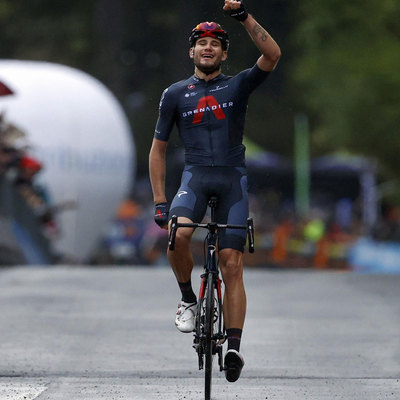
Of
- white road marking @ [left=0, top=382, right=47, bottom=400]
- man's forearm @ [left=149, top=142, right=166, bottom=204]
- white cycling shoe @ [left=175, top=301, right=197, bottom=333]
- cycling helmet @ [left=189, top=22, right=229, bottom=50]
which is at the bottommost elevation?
white road marking @ [left=0, top=382, right=47, bottom=400]

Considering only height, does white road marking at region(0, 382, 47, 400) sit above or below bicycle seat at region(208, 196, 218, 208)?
below

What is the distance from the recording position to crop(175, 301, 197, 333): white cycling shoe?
8.25m

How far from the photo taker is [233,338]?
26.0ft

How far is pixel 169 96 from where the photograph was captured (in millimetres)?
8297

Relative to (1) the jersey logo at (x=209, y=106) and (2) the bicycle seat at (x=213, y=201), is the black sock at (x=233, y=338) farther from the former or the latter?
(1) the jersey logo at (x=209, y=106)

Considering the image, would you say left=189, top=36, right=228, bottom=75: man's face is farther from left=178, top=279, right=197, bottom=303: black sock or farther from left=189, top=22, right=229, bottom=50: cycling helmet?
left=178, top=279, right=197, bottom=303: black sock

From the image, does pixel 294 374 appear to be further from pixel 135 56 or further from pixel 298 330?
pixel 135 56

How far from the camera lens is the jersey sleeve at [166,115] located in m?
8.30

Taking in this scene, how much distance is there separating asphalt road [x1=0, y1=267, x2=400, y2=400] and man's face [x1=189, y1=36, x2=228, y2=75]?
1943mm

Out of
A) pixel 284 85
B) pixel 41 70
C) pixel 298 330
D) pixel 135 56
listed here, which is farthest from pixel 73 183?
pixel 135 56

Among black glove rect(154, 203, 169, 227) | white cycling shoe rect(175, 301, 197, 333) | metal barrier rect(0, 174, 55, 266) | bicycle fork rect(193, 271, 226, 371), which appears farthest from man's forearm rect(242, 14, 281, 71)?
metal barrier rect(0, 174, 55, 266)

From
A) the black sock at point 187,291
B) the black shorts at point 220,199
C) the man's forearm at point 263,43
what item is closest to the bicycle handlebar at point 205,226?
the black shorts at point 220,199

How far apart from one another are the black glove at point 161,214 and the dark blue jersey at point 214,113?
12.4 inches

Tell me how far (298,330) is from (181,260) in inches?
166
